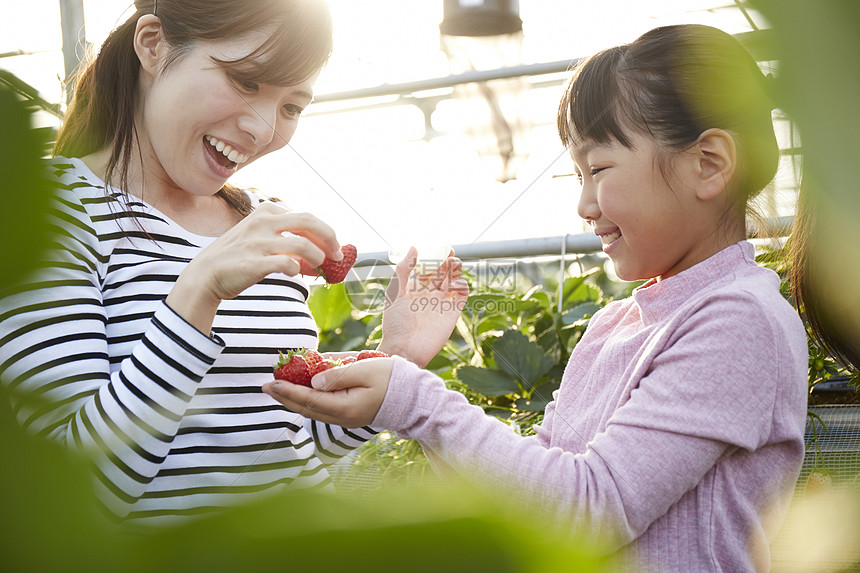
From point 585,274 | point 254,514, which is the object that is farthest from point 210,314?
point 585,274

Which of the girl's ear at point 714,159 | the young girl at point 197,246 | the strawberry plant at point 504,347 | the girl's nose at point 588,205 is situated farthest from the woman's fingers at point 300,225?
the strawberry plant at point 504,347

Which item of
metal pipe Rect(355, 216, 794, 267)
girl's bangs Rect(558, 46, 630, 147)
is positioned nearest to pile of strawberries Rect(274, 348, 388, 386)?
girl's bangs Rect(558, 46, 630, 147)

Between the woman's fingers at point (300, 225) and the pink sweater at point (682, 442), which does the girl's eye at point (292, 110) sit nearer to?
the woman's fingers at point (300, 225)

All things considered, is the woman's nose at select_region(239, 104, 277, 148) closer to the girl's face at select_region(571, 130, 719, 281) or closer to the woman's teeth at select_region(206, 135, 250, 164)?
the woman's teeth at select_region(206, 135, 250, 164)

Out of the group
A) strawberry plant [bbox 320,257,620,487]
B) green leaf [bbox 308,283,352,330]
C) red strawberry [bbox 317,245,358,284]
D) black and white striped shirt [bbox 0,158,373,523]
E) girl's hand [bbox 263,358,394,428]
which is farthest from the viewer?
green leaf [bbox 308,283,352,330]

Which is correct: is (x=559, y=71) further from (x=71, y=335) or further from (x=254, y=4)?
(x=71, y=335)

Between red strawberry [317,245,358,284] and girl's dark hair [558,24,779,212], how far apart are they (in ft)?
1.10

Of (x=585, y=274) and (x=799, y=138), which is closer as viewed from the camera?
(x=799, y=138)

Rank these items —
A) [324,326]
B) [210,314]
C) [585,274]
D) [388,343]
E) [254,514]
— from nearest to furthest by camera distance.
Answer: [254,514], [210,314], [388,343], [585,274], [324,326]

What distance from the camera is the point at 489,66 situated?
2221mm

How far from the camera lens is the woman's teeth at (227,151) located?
0.87 m

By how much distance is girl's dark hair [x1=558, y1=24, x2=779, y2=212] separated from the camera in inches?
32.6

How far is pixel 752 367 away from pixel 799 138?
645mm

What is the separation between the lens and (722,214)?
858mm
